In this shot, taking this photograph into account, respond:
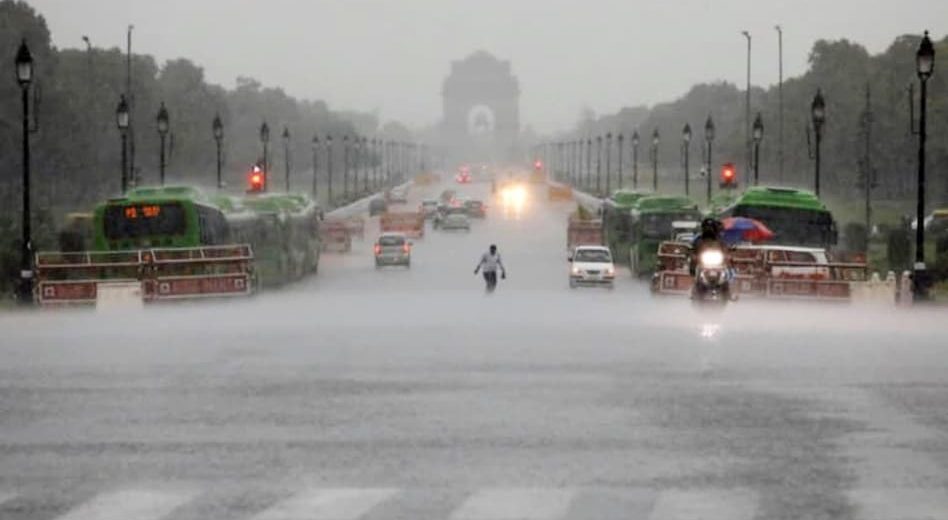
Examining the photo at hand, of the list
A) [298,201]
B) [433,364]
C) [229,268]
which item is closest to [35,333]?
[433,364]

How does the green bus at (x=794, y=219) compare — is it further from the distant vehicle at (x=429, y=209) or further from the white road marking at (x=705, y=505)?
the distant vehicle at (x=429, y=209)

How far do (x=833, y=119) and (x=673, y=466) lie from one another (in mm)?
124210

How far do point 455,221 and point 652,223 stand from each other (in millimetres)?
51352

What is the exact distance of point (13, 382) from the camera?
2178 cm

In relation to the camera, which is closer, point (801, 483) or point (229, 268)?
point (801, 483)

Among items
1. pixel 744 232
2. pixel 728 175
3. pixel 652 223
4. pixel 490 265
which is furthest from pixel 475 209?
pixel 490 265

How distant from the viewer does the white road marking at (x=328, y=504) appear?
13.0m

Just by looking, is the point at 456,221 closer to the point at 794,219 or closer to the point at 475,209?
the point at 475,209

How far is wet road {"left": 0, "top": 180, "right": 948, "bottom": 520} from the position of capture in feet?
45.0

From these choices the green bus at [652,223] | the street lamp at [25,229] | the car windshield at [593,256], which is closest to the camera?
the street lamp at [25,229]

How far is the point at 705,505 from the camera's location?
528 inches

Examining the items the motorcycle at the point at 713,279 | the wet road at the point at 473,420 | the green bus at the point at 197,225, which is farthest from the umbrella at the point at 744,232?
Answer: the wet road at the point at 473,420

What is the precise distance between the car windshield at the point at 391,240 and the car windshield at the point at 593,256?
53.5 ft

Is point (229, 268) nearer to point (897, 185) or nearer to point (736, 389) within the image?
point (736, 389)
